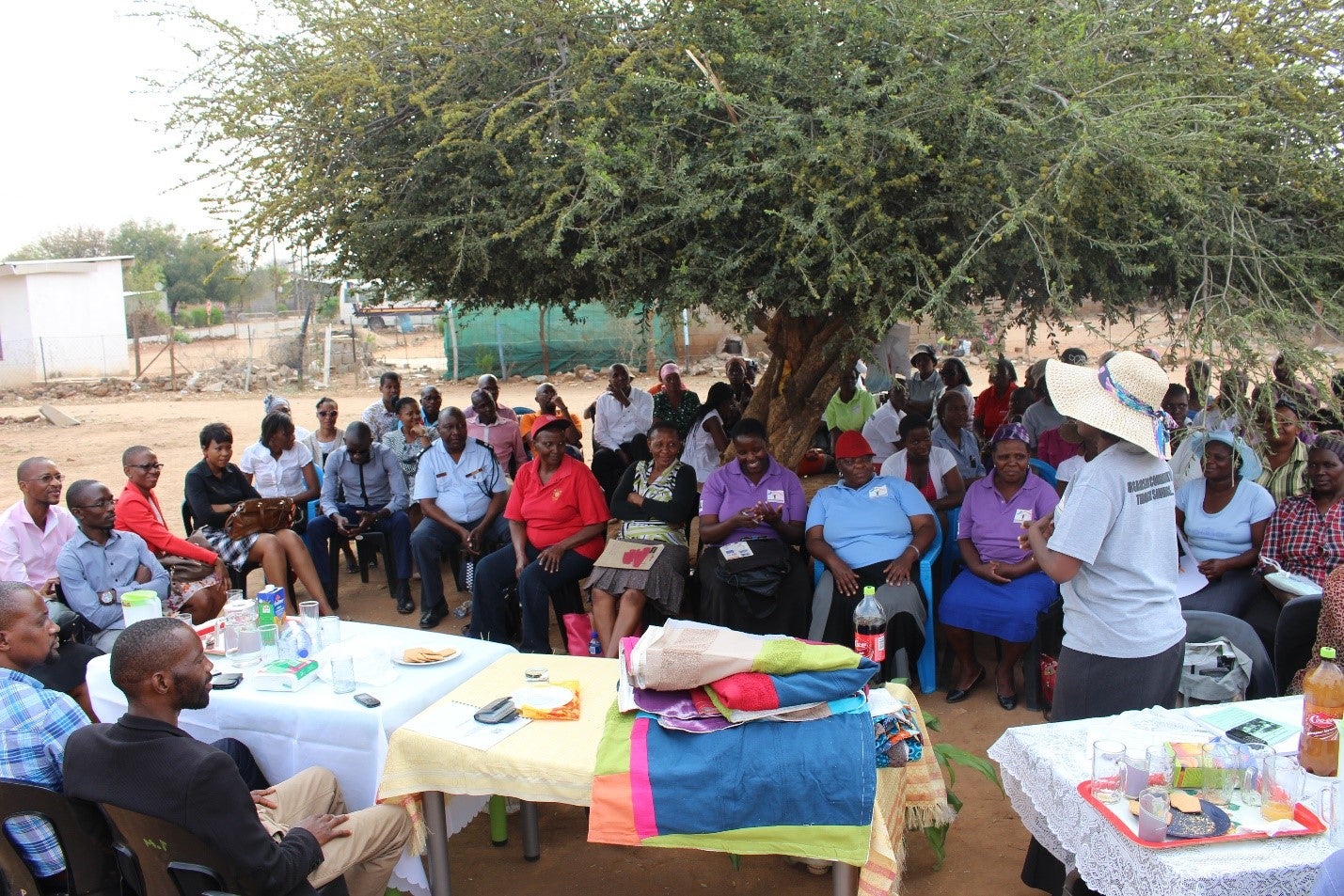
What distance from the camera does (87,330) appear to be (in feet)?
96.8

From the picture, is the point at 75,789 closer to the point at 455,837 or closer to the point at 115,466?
the point at 455,837

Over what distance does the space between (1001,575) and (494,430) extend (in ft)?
16.5

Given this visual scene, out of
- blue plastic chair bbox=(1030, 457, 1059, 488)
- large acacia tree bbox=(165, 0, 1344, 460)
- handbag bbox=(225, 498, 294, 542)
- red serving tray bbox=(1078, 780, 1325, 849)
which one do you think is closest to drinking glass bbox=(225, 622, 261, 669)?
large acacia tree bbox=(165, 0, 1344, 460)

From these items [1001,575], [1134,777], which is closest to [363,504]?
[1001,575]

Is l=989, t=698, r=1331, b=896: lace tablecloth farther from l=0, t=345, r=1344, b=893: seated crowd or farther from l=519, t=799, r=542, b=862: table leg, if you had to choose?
l=519, t=799, r=542, b=862: table leg

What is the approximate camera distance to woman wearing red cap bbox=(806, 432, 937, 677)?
569cm

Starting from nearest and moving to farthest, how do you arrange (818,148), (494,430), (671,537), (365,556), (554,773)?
(554,773)
(818,148)
(671,537)
(365,556)
(494,430)

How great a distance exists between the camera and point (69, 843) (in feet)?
10.3

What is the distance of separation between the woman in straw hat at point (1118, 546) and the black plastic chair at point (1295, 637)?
4.09 ft

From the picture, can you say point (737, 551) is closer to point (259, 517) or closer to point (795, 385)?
point (795, 385)

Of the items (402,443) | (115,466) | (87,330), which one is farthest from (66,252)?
(402,443)

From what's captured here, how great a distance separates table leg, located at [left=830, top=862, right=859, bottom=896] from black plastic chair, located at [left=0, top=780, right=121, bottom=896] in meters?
2.25

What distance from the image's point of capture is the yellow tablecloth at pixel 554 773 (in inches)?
130

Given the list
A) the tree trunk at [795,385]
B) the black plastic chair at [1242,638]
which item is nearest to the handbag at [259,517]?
the tree trunk at [795,385]
